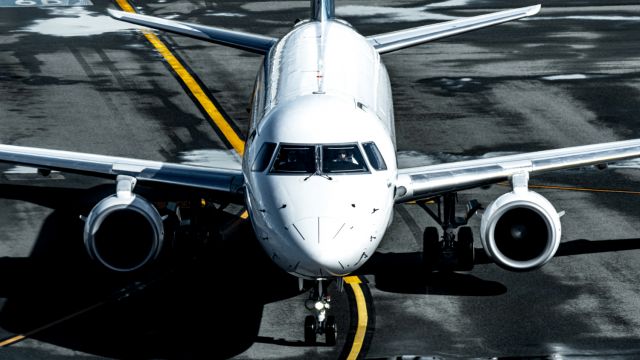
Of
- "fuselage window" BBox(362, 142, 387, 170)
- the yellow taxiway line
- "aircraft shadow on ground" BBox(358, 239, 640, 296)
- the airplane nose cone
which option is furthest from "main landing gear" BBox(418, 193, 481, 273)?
the airplane nose cone

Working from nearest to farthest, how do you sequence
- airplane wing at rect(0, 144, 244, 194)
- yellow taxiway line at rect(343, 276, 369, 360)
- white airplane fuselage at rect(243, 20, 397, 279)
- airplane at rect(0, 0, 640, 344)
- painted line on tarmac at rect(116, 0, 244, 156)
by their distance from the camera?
white airplane fuselage at rect(243, 20, 397, 279) → airplane at rect(0, 0, 640, 344) → yellow taxiway line at rect(343, 276, 369, 360) → airplane wing at rect(0, 144, 244, 194) → painted line on tarmac at rect(116, 0, 244, 156)

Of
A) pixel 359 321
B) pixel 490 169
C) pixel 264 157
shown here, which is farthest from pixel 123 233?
pixel 490 169

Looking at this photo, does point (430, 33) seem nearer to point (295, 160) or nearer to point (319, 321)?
point (295, 160)

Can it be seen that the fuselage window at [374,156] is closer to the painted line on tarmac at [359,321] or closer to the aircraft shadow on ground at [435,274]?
the painted line on tarmac at [359,321]

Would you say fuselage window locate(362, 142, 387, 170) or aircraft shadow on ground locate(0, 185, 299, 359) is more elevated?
fuselage window locate(362, 142, 387, 170)

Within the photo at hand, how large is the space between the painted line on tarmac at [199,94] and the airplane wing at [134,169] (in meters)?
9.05

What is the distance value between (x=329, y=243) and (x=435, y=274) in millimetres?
5993

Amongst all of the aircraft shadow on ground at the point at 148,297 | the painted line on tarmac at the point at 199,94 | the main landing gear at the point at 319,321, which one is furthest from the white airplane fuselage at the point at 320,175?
the painted line on tarmac at the point at 199,94

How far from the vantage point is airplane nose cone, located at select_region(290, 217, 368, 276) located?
70.1 feet

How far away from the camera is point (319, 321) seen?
23141 mm

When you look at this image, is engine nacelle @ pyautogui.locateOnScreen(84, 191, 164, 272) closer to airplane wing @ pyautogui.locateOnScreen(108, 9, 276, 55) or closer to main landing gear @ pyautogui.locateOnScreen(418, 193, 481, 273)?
main landing gear @ pyautogui.locateOnScreen(418, 193, 481, 273)

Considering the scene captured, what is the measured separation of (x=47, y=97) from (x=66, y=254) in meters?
14.4

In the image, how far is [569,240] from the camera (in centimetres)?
2883

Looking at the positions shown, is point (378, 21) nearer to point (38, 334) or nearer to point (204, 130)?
point (204, 130)
